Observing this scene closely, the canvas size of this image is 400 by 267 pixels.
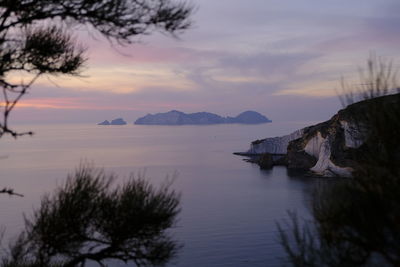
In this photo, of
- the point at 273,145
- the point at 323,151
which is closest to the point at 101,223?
the point at 323,151

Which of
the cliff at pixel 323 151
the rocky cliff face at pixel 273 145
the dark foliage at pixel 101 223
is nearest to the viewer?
the dark foliage at pixel 101 223

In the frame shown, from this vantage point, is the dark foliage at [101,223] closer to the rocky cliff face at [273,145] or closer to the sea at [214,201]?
the sea at [214,201]

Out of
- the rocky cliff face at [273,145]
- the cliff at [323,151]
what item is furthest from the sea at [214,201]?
the rocky cliff face at [273,145]

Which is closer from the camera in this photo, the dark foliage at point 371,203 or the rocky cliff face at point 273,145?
the dark foliage at point 371,203

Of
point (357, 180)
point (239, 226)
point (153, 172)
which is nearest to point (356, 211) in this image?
point (357, 180)

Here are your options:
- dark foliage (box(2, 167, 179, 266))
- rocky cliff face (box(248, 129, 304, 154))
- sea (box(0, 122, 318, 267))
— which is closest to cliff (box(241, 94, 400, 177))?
sea (box(0, 122, 318, 267))

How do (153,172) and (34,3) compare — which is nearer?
(34,3)

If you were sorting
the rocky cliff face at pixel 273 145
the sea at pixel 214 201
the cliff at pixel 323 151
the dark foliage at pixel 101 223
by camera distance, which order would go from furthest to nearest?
the rocky cliff face at pixel 273 145, the cliff at pixel 323 151, the sea at pixel 214 201, the dark foliage at pixel 101 223

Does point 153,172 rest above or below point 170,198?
below

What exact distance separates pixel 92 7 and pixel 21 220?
3499 cm

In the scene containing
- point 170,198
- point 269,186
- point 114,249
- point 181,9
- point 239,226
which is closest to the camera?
point 181,9

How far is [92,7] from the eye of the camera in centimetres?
577

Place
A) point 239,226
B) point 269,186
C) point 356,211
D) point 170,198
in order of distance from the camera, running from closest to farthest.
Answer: point 356,211 < point 170,198 < point 239,226 < point 269,186

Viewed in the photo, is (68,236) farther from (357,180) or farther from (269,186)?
(269,186)
